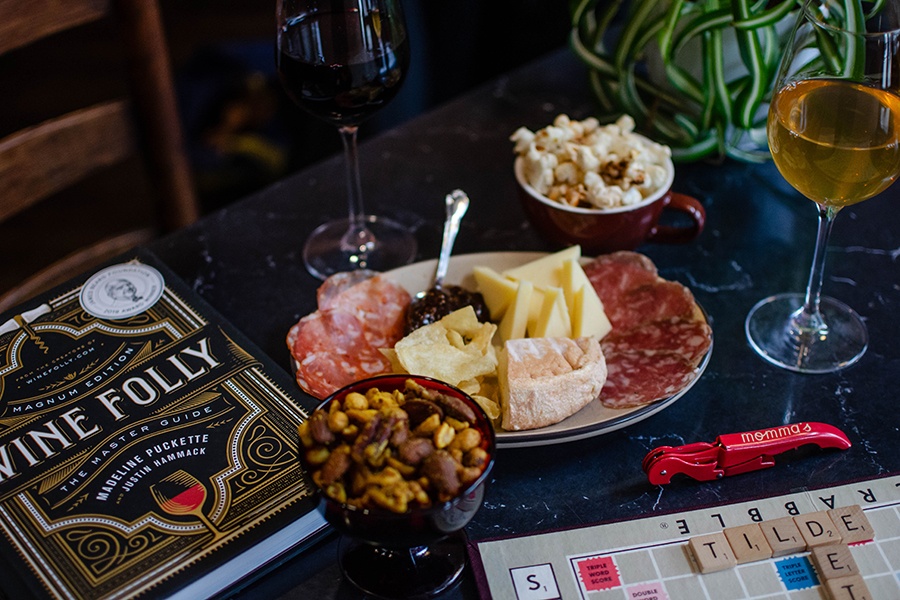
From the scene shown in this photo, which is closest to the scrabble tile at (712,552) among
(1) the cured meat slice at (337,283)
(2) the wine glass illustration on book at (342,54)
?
(1) the cured meat slice at (337,283)

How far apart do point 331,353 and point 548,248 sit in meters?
0.34

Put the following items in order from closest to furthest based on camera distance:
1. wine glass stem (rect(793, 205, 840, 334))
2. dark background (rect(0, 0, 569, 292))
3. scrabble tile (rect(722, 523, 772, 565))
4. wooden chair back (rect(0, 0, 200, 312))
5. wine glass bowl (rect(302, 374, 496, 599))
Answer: wine glass bowl (rect(302, 374, 496, 599)) < scrabble tile (rect(722, 523, 772, 565)) < wine glass stem (rect(793, 205, 840, 334)) < wooden chair back (rect(0, 0, 200, 312)) < dark background (rect(0, 0, 569, 292))

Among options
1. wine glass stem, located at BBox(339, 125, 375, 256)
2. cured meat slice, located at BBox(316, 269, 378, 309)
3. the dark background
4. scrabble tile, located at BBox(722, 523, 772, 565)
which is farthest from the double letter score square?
the dark background

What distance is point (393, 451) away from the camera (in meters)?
0.64

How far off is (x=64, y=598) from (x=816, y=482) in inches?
24.8

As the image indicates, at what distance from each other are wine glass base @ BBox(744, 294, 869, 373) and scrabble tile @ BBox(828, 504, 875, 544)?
20 centimetres

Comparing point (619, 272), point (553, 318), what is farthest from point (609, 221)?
point (553, 318)

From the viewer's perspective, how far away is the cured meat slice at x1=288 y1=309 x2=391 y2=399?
0.84m

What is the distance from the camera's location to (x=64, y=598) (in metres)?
0.65

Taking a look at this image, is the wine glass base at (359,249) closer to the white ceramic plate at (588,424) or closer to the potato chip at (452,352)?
the potato chip at (452,352)

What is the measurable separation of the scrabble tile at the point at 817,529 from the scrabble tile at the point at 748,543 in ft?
0.11

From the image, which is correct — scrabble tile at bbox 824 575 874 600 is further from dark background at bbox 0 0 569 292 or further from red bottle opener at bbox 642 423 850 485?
dark background at bbox 0 0 569 292

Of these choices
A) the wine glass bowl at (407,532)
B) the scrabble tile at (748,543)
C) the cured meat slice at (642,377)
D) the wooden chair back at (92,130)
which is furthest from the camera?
the wooden chair back at (92,130)

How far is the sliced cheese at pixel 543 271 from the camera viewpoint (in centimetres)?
95
